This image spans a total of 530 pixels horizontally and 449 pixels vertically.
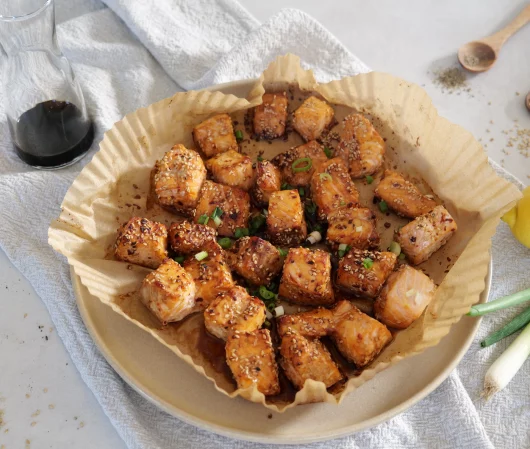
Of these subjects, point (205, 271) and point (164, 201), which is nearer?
point (205, 271)

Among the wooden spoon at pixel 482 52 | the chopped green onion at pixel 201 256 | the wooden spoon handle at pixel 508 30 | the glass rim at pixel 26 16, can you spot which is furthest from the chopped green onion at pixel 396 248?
the glass rim at pixel 26 16

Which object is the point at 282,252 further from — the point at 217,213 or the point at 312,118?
the point at 312,118

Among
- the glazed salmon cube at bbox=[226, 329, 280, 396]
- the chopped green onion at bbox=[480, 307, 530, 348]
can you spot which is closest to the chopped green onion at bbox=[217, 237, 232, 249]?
the glazed salmon cube at bbox=[226, 329, 280, 396]

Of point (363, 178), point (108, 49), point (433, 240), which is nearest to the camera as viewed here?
point (433, 240)

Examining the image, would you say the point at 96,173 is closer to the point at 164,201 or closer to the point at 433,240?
the point at 164,201

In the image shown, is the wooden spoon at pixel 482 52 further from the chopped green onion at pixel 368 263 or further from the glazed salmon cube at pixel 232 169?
the chopped green onion at pixel 368 263

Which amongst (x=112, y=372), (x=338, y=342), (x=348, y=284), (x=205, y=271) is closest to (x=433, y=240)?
(x=348, y=284)
